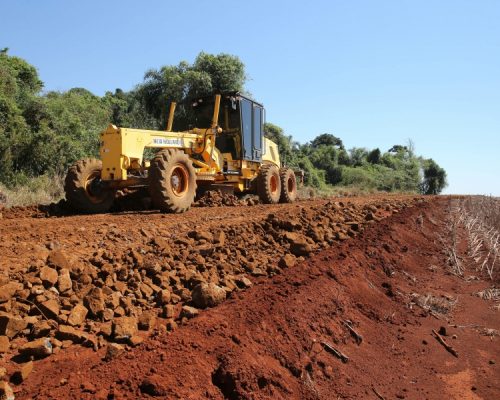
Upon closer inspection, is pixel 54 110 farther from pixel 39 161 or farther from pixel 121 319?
pixel 121 319

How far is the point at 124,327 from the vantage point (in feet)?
9.52

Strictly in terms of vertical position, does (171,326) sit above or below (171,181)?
below

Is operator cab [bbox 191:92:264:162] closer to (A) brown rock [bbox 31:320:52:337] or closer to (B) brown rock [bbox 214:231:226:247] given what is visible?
(B) brown rock [bbox 214:231:226:247]

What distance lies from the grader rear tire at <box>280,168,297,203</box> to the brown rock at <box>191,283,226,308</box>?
910 centimetres

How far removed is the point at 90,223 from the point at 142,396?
4.20m

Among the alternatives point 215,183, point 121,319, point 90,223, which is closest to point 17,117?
point 215,183

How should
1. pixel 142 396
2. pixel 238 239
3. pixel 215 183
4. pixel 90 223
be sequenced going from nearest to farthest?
pixel 142 396, pixel 238 239, pixel 90 223, pixel 215 183

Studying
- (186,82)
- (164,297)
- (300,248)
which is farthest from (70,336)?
(186,82)

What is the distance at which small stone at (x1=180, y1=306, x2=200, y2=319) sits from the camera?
127 inches

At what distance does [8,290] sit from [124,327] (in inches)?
33.6

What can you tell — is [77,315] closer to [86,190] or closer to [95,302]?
[95,302]

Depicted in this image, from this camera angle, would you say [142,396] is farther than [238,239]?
No

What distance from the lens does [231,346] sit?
2961 millimetres

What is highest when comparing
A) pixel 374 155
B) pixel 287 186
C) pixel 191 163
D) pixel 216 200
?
pixel 374 155
